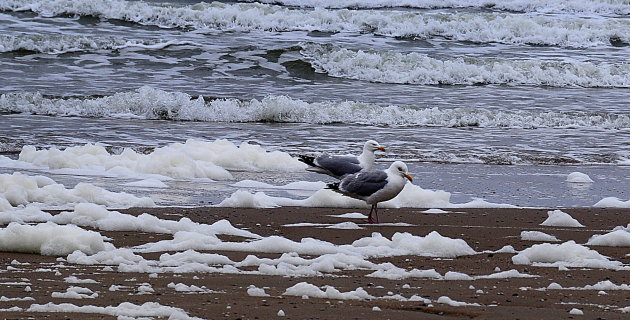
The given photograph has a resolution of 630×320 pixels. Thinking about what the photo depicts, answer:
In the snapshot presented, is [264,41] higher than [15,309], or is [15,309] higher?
[15,309]

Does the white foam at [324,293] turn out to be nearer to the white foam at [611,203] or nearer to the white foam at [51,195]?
the white foam at [51,195]

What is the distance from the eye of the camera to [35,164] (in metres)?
11.8

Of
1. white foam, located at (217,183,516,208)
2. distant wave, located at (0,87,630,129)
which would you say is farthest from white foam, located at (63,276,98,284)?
distant wave, located at (0,87,630,129)

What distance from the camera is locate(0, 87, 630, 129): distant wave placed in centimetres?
1823

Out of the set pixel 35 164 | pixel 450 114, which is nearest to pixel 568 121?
pixel 450 114

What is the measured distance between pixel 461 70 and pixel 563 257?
59.3 ft

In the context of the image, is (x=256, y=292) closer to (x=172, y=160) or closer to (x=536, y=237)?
(x=536, y=237)

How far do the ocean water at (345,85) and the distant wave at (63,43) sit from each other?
5 centimetres

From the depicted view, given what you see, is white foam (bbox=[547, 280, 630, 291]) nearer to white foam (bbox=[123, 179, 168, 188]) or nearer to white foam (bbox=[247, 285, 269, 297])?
white foam (bbox=[247, 285, 269, 297])

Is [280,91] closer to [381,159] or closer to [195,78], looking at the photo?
[195,78]

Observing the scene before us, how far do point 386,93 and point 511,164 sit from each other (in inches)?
325

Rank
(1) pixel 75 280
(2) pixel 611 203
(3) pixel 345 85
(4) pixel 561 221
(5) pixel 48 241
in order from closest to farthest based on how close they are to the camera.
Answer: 1. (1) pixel 75 280
2. (5) pixel 48 241
3. (4) pixel 561 221
4. (2) pixel 611 203
5. (3) pixel 345 85

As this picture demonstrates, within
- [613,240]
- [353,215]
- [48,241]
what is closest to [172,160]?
[353,215]

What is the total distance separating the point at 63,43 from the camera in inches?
983
